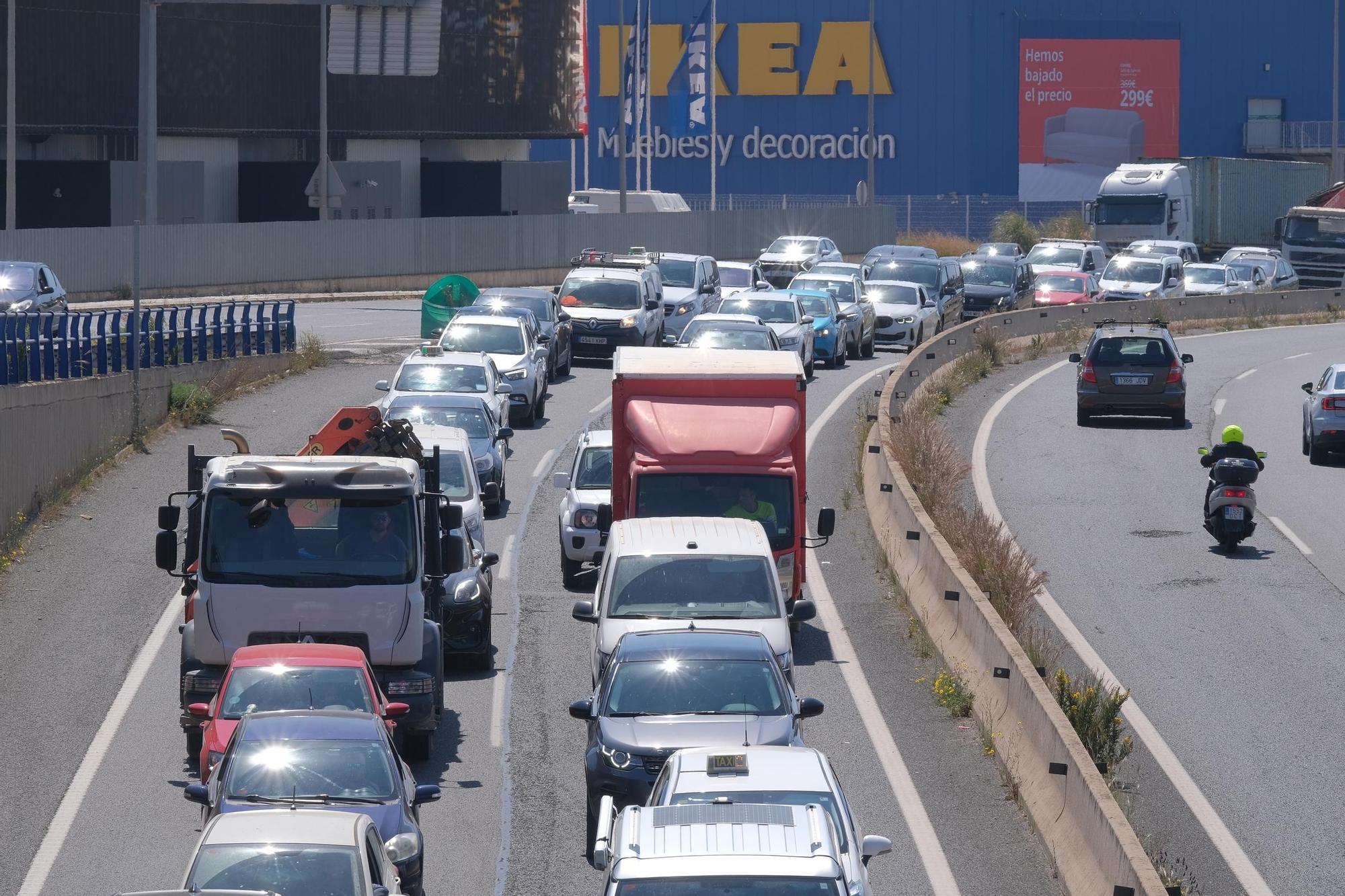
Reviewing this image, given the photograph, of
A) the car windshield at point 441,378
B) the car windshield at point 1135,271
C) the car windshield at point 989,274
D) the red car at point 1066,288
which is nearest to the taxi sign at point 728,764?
the car windshield at point 441,378

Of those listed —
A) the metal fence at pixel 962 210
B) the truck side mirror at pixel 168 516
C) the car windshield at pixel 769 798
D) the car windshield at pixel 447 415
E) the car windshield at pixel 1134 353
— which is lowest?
the car windshield at pixel 769 798

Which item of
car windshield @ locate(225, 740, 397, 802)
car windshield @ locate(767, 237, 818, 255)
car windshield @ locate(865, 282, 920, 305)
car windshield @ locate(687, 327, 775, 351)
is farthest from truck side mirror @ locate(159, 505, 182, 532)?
car windshield @ locate(767, 237, 818, 255)

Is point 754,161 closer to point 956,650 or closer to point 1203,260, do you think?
point 1203,260

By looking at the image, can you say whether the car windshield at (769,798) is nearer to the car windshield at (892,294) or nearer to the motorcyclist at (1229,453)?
the motorcyclist at (1229,453)

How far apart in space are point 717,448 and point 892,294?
89.9 feet

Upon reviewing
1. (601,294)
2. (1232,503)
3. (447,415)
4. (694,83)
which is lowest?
(1232,503)

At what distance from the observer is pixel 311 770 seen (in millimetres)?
11492

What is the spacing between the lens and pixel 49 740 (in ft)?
50.0

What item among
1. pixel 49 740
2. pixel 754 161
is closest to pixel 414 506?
pixel 49 740

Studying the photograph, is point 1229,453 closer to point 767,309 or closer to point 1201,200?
point 767,309

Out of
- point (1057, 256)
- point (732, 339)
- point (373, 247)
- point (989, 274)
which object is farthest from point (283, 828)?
point (373, 247)

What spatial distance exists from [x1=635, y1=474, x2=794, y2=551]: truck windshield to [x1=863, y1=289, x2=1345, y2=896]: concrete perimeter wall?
1.60 metres

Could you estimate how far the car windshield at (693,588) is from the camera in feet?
51.4

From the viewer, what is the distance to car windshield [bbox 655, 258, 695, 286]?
43925 millimetres
